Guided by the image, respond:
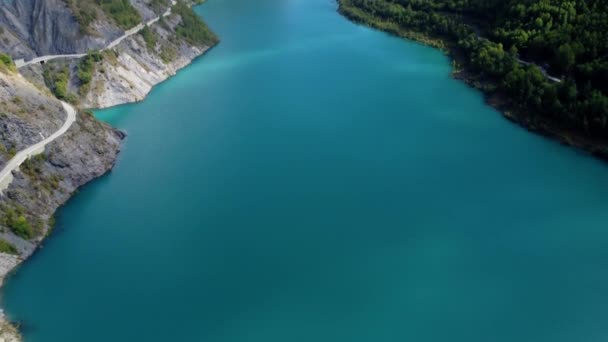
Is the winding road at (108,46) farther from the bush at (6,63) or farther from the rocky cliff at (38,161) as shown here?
the rocky cliff at (38,161)

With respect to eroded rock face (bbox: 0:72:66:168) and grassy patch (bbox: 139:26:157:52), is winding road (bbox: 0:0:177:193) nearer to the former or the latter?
eroded rock face (bbox: 0:72:66:168)

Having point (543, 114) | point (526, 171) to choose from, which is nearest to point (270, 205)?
point (526, 171)

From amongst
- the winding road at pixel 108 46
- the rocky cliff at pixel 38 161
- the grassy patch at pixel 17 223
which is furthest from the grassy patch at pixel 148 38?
the grassy patch at pixel 17 223

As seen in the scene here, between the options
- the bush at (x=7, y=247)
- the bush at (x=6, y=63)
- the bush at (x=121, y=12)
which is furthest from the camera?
the bush at (x=121, y=12)

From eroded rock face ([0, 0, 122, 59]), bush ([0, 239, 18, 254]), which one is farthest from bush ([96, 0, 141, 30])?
bush ([0, 239, 18, 254])

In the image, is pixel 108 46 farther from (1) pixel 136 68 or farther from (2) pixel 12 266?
(2) pixel 12 266

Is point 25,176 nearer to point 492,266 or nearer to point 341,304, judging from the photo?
point 341,304
